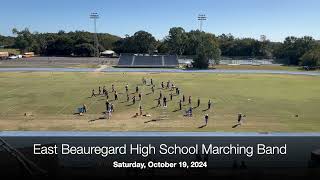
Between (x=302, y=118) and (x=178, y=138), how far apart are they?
10.7 metres

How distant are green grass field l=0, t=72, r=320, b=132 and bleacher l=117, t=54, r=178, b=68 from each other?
2173cm

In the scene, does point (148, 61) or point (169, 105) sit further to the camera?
point (148, 61)

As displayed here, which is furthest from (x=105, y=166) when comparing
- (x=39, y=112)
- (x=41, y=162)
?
(x=39, y=112)

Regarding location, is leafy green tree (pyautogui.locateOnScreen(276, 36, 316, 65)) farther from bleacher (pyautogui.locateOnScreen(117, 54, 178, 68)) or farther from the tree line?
bleacher (pyautogui.locateOnScreen(117, 54, 178, 68))

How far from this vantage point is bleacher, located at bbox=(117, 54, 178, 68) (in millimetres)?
76387

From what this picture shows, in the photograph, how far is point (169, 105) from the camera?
110 ft

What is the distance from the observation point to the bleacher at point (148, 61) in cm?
7639

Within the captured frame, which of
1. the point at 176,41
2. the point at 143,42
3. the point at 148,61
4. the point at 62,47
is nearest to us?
the point at 148,61

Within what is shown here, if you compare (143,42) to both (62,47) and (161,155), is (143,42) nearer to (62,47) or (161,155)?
(62,47)

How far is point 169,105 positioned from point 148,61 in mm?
45928

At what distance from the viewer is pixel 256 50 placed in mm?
107938

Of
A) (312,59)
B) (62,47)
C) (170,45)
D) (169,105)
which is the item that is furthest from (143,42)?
(169,105)

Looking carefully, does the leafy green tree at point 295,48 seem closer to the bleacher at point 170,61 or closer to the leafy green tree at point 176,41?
the leafy green tree at point 176,41

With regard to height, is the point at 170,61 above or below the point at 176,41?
below
